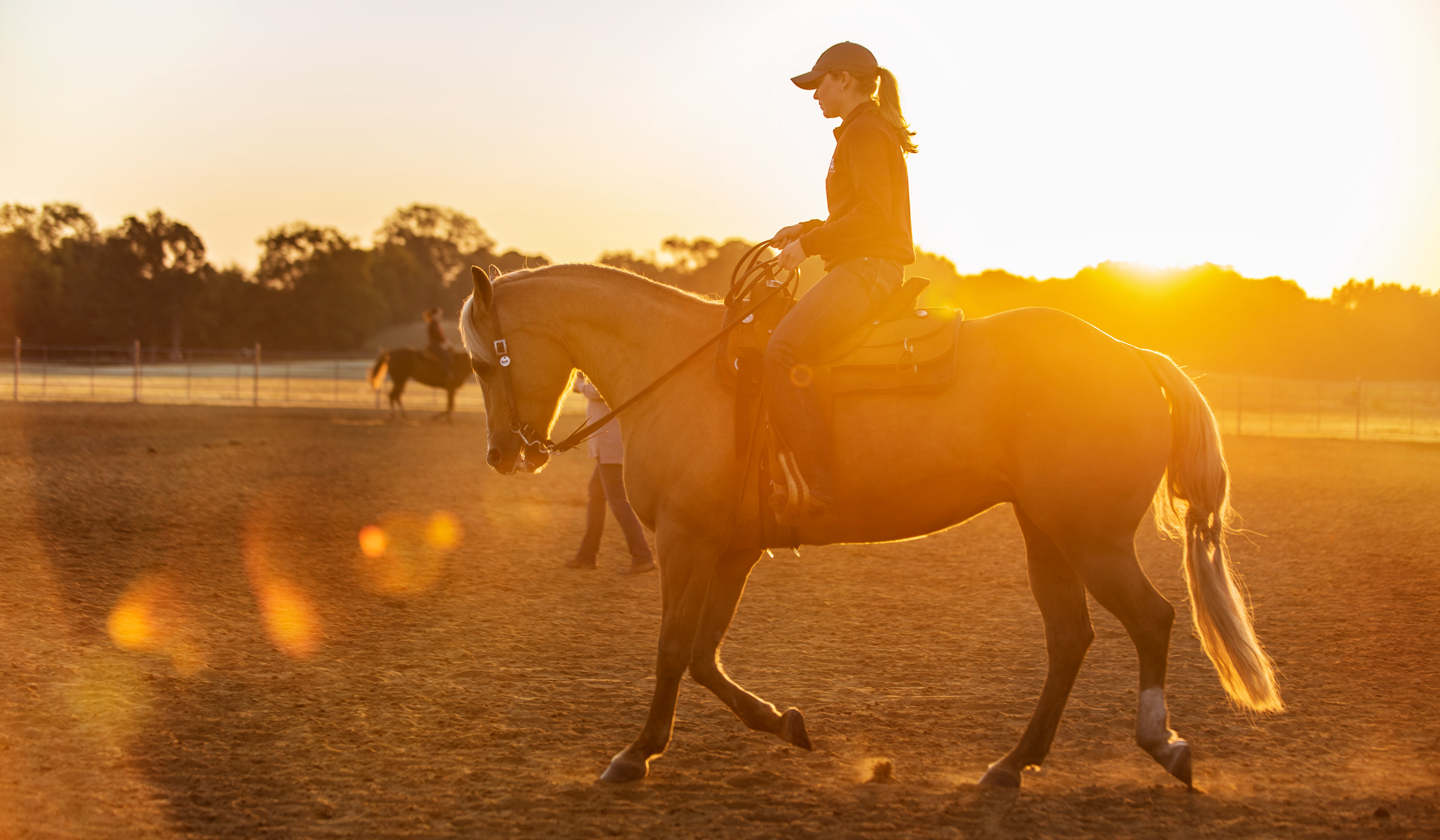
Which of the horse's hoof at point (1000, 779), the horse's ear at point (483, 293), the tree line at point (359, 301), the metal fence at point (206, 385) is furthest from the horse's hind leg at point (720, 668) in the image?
the tree line at point (359, 301)

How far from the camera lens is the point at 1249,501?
14695mm

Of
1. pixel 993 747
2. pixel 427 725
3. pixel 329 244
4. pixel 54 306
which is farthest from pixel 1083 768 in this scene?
pixel 329 244

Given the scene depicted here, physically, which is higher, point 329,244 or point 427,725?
point 329,244

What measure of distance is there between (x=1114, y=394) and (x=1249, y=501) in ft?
40.7

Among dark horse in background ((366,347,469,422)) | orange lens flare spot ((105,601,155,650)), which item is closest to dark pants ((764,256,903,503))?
orange lens flare spot ((105,601,155,650))

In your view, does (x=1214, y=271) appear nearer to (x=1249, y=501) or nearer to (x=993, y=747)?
(x=1249, y=501)

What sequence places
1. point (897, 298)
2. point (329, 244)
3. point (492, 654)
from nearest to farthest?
1. point (897, 298)
2. point (492, 654)
3. point (329, 244)

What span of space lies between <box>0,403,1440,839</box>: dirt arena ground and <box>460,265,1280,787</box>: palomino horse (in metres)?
0.34

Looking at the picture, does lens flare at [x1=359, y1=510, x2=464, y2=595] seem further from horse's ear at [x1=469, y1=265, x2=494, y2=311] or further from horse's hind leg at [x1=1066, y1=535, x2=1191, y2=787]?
horse's hind leg at [x1=1066, y1=535, x2=1191, y2=787]

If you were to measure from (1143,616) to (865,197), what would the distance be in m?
1.99

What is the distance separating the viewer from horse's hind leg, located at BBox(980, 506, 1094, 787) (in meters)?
4.24

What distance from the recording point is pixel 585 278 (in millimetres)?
4559

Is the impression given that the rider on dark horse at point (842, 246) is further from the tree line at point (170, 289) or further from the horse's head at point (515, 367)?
the tree line at point (170, 289)

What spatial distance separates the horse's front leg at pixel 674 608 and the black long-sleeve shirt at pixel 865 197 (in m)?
1.30
